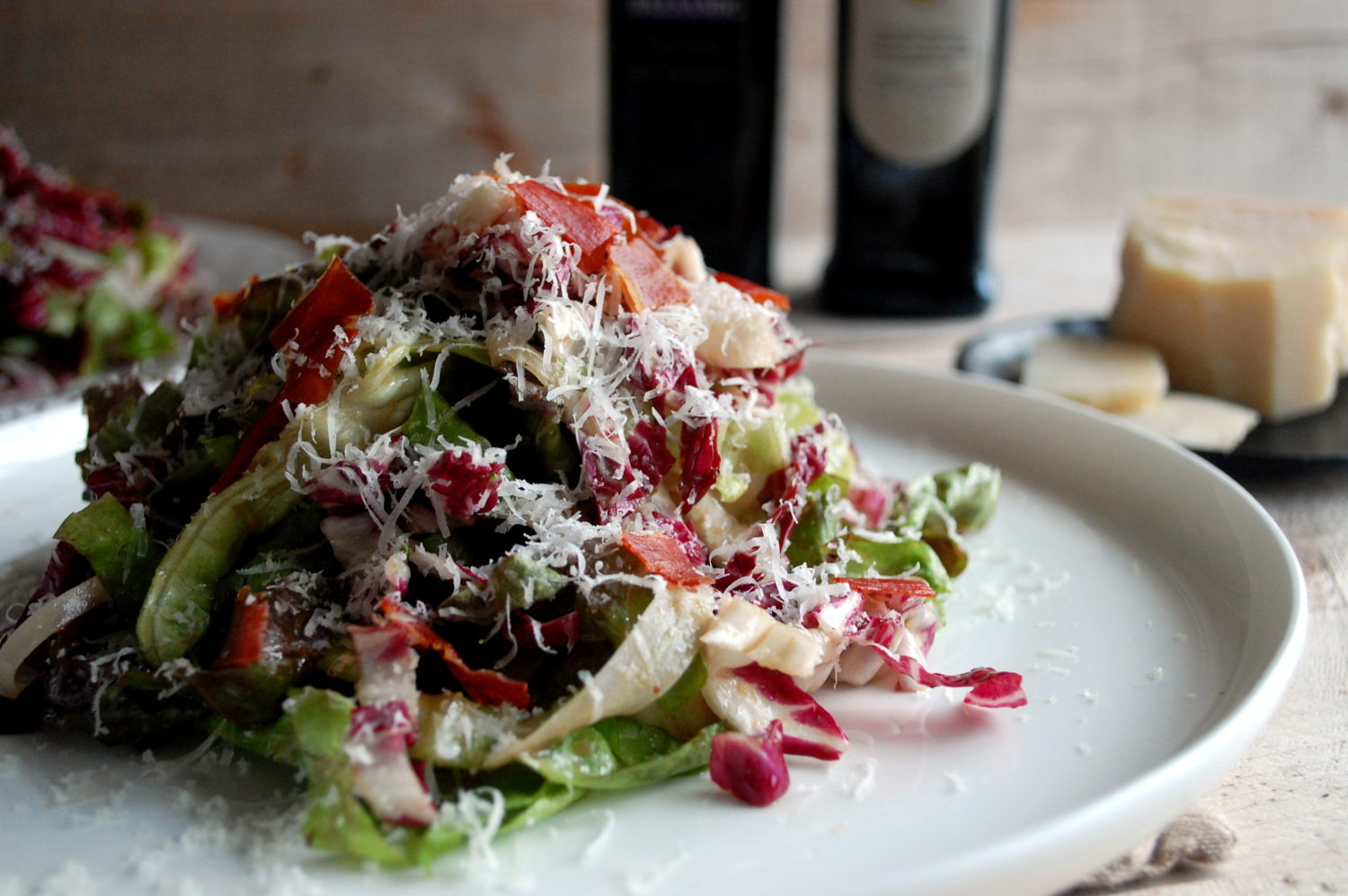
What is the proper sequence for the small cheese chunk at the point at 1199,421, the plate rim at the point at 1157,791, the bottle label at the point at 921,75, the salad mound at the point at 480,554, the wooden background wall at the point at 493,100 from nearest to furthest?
the plate rim at the point at 1157,791, the salad mound at the point at 480,554, the small cheese chunk at the point at 1199,421, the bottle label at the point at 921,75, the wooden background wall at the point at 493,100

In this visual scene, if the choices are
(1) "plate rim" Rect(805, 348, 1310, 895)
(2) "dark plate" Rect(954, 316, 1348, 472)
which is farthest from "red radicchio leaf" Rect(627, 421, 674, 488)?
(2) "dark plate" Rect(954, 316, 1348, 472)

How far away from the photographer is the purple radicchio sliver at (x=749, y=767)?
1144 millimetres

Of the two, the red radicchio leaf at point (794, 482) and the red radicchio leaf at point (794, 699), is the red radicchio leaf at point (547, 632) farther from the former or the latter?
the red radicchio leaf at point (794, 482)

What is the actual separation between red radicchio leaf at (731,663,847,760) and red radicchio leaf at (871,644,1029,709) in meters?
0.12

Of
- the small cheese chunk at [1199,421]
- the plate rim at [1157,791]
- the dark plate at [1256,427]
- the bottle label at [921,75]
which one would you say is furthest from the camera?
the bottle label at [921,75]

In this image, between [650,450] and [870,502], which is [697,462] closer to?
[650,450]

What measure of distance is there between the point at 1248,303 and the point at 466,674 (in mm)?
2128

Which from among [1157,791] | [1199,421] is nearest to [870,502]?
[1157,791]

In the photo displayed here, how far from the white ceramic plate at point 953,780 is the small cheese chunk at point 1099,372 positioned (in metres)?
0.83

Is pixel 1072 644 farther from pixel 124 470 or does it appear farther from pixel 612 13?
pixel 612 13

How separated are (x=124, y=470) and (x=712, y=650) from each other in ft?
2.65

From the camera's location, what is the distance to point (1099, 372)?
2650 millimetres

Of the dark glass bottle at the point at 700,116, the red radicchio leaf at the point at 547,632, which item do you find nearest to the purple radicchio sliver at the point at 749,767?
the red radicchio leaf at the point at 547,632

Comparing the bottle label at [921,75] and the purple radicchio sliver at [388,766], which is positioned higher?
the bottle label at [921,75]
